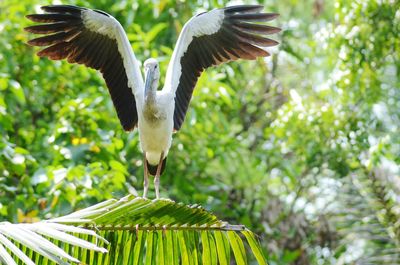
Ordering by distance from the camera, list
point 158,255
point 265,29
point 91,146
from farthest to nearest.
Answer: point 91,146 → point 265,29 → point 158,255

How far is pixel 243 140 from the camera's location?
8.66m

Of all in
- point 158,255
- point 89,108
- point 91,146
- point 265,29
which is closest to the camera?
point 158,255

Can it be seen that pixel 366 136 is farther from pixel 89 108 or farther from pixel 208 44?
pixel 89 108

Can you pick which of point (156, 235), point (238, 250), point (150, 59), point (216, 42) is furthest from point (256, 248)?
point (216, 42)

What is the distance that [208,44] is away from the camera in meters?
5.56

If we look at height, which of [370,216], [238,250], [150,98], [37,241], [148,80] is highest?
[37,241]

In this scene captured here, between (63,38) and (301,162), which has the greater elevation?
(63,38)

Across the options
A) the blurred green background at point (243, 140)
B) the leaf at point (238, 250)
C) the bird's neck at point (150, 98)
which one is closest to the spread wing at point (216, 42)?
the bird's neck at point (150, 98)

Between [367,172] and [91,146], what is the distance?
2.49 meters

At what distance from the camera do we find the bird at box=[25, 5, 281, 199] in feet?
16.7

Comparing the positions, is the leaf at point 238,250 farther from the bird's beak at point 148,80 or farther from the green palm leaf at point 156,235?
the bird's beak at point 148,80

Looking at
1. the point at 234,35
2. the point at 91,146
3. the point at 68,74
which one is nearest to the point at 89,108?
the point at 91,146

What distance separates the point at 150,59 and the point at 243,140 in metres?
3.75

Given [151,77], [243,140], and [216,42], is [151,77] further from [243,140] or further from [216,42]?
[243,140]
